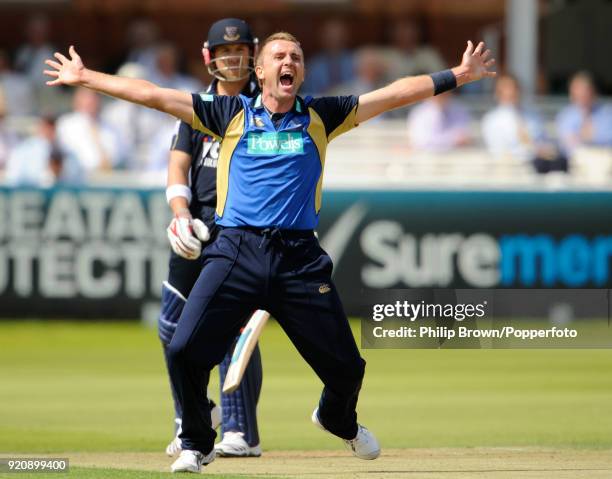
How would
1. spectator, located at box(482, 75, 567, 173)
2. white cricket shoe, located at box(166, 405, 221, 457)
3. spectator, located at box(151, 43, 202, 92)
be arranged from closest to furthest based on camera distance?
white cricket shoe, located at box(166, 405, 221, 457), spectator, located at box(482, 75, 567, 173), spectator, located at box(151, 43, 202, 92)

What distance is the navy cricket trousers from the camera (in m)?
7.19

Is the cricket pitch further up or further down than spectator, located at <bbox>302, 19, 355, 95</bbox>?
further down

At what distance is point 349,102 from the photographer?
24.2 ft

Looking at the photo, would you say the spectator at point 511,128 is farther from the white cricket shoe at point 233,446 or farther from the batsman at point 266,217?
the batsman at point 266,217

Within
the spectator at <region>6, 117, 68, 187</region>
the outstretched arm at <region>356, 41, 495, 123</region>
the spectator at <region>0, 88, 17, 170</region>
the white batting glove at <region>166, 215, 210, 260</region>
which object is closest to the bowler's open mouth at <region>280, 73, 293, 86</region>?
the outstretched arm at <region>356, 41, 495, 123</region>

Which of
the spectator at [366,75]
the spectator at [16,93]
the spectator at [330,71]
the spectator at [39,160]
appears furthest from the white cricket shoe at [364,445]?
the spectator at [330,71]

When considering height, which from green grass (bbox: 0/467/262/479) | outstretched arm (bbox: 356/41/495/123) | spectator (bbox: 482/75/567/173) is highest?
outstretched arm (bbox: 356/41/495/123)

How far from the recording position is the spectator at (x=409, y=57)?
813 inches

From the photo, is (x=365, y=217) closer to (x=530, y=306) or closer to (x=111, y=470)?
(x=530, y=306)

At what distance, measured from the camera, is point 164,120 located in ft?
60.2

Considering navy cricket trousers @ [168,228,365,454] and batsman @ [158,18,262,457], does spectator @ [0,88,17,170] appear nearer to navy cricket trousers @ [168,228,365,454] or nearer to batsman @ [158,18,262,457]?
batsman @ [158,18,262,457]

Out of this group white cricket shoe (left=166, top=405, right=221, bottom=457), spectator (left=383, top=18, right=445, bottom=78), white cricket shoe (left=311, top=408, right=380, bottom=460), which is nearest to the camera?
white cricket shoe (left=311, top=408, right=380, bottom=460)

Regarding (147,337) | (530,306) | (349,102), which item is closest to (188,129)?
(349,102)

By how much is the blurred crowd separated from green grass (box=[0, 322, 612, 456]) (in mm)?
2326
